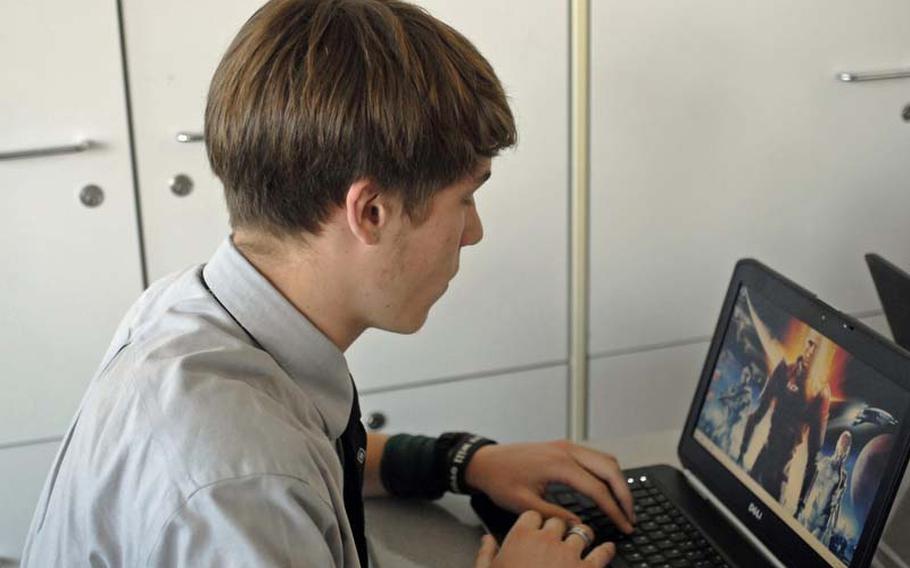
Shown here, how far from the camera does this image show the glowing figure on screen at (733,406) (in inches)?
46.4

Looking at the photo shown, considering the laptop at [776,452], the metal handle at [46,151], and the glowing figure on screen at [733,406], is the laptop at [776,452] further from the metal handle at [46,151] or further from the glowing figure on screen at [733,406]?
the metal handle at [46,151]

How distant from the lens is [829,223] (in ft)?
Answer: 7.06

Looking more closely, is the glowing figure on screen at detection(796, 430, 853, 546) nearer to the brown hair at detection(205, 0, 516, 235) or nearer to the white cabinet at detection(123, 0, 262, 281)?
the brown hair at detection(205, 0, 516, 235)

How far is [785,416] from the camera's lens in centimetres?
110

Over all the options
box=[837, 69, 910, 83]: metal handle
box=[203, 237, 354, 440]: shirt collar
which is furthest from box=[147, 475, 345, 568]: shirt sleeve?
box=[837, 69, 910, 83]: metal handle

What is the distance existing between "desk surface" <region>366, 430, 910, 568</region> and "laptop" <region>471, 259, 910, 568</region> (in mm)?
28

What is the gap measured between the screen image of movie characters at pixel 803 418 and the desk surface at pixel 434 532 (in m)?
0.11

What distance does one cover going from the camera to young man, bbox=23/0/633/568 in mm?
825

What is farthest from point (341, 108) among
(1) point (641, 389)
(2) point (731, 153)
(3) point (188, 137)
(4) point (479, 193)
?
(1) point (641, 389)

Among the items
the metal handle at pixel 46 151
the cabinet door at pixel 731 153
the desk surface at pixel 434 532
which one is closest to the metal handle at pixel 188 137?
the metal handle at pixel 46 151

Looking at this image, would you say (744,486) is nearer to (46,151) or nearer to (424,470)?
(424,470)

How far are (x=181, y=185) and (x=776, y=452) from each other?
3.44 ft

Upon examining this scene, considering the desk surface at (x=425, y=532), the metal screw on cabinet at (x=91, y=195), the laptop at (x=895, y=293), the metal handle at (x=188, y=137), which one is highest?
the laptop at (x=895, y=293)

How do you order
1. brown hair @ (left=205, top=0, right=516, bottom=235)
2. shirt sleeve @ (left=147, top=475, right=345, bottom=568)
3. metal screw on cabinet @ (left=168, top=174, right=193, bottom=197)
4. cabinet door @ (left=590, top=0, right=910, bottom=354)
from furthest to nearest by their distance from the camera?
cabinet door @ (left=590, top=0, right=910, bottom=354)
metal screw on cabinet @ (left=168, top=174, right=193, bottom=197)
brown hair @ (left=205, top=0, right=516, bottom=235)
shirt sleeve @ (left=147, top=475, right=345, bottom=568)
